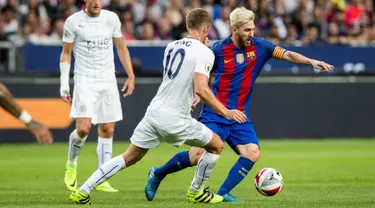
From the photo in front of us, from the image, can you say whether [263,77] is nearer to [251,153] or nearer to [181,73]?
[251,153]

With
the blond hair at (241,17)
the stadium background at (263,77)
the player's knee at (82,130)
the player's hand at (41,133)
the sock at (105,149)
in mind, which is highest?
the blond hair at (241,17)

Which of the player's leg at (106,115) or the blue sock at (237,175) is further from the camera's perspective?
the player's leg at (106,115)

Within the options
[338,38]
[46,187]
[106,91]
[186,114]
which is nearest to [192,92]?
[186,114]

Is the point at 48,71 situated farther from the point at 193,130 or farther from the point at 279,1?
the point at 193,130

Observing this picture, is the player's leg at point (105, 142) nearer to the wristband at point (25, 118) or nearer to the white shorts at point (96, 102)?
the white shorts at point (96, 102)

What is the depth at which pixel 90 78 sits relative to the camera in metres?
11.7

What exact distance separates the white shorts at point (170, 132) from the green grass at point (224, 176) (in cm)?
66

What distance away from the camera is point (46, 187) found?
11.9m

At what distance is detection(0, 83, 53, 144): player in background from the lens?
7.16 meters

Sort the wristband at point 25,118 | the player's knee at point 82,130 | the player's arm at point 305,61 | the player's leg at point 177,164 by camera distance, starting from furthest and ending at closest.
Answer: the player's knee at point 82,130
the player's leg at point 177,164
the player's arm at point 305,61
the wristband at point 25,118

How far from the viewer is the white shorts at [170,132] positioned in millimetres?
9492

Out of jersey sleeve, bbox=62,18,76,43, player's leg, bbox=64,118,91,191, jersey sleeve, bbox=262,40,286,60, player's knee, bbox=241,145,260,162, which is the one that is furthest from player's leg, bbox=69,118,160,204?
jersey sleeve, bbox=62,18,76,43

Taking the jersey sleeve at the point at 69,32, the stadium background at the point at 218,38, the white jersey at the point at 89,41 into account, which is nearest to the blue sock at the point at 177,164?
the white jersey at the point at 89,41

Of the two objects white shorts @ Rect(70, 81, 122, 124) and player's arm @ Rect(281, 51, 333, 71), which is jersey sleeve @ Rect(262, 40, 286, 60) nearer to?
player's arm @ Rect(281, 51, 333, 71)
